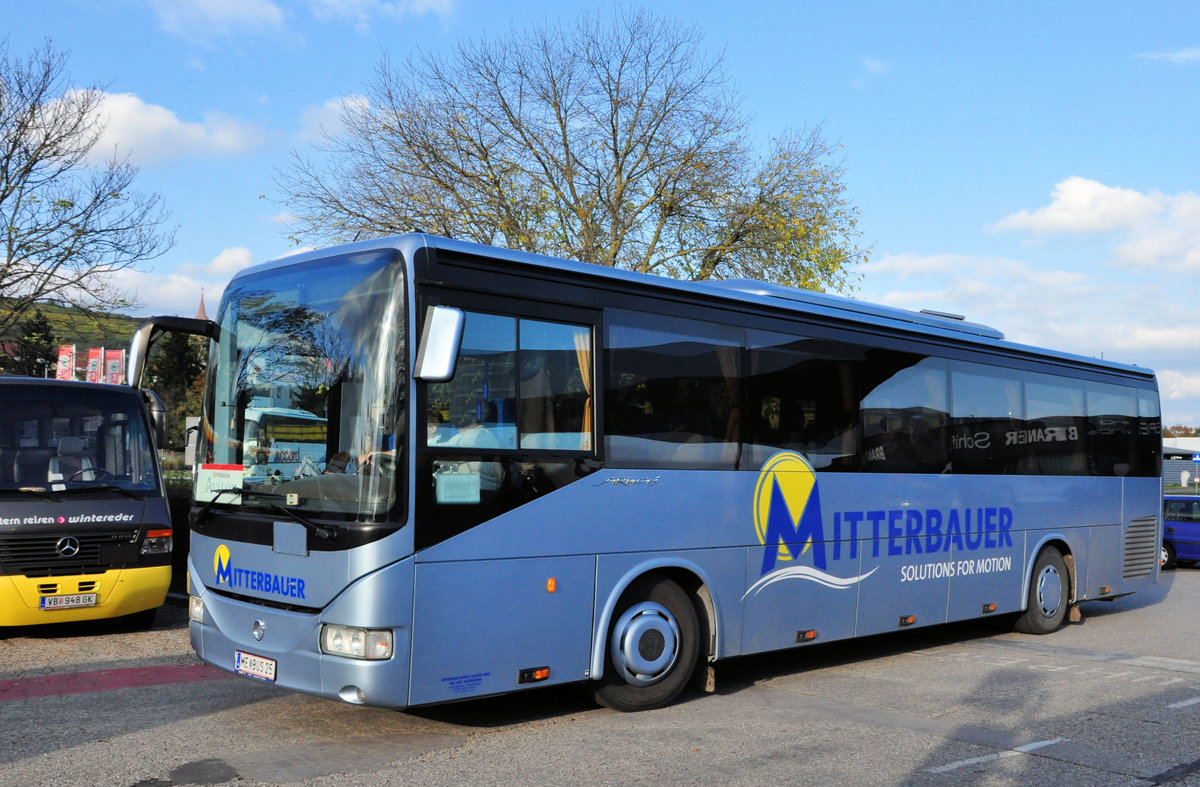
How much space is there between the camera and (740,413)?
27.6 feet

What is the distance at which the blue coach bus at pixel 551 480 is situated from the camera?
20.7 feet

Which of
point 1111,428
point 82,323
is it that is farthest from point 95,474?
point 82,323

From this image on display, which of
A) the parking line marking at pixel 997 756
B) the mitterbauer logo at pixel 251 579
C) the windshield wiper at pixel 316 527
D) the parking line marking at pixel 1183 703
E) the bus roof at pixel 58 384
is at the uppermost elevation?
the bus roof at pixel 58 384

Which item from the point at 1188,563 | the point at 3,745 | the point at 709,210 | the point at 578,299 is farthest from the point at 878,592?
the point at 1188,563

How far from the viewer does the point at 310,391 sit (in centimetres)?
661

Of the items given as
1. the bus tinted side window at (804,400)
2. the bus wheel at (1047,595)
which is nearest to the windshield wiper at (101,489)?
the bus tinted side window at (804,400)

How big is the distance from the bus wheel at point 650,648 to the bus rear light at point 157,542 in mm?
5509

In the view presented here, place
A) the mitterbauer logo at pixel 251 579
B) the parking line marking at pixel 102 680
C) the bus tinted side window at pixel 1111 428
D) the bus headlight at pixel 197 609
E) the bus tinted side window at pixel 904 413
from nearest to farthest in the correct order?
1. the mitterbauer logo at pixel 251 579
2. the bus headlight at pixel 197 609
3. the parking line marking at pixel 102 680
4. the bus tinted side window at pixel 904 413
5. the bus tinted side window at pixel 1111 428

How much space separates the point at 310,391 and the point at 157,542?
5239mm

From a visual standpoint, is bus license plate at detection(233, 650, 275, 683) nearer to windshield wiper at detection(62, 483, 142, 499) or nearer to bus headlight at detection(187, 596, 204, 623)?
bus headlight at detection(187, 596, 204, 623)

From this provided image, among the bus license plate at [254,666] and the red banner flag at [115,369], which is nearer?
the bus license plate at [254,666]

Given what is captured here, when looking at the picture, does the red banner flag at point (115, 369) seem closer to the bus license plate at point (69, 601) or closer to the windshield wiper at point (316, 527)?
the windshield wiper at point (316, 527)

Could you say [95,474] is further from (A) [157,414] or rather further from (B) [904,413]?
(B) [904,413]

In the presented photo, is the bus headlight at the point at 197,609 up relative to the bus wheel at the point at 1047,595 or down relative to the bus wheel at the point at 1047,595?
up
